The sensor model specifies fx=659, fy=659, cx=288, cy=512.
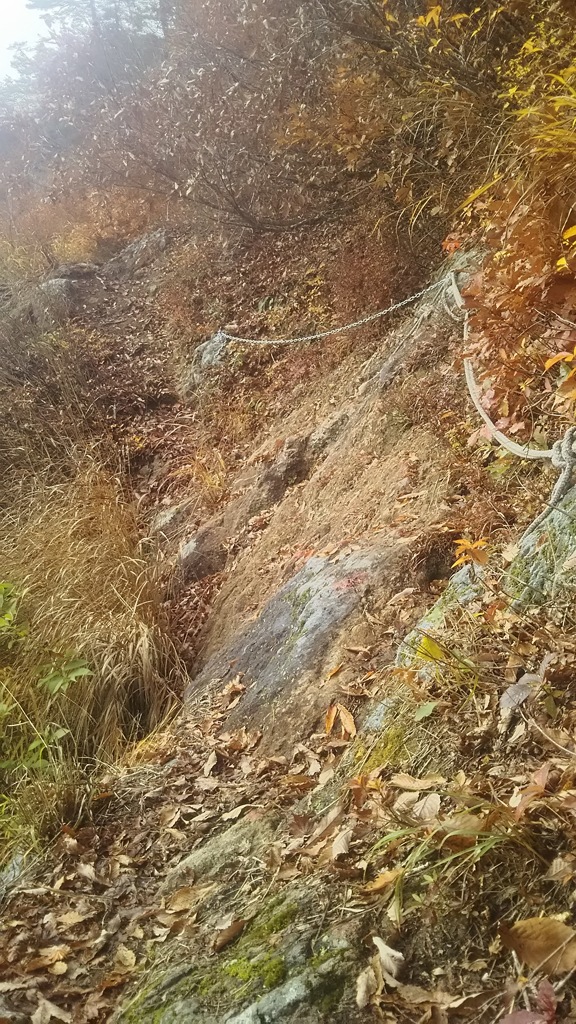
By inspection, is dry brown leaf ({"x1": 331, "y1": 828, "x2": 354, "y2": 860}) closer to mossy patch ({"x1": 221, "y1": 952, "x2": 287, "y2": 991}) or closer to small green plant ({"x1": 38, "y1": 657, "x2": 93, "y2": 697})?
mossy patch ({"x1": 221, "y1": 952, "x2": 287, "y2": 991})

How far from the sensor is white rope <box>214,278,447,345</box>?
4.89m

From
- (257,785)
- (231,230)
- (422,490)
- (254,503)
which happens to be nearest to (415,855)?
(257,785)

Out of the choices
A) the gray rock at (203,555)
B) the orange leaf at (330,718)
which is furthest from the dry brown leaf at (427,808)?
the gray rock at (203,555)

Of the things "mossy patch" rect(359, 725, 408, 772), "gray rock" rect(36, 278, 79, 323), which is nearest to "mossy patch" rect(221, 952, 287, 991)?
"mossy patch" rect(359, 725, 408, 772)

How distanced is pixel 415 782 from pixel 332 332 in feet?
14.6

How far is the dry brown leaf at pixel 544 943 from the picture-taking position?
1279 mm

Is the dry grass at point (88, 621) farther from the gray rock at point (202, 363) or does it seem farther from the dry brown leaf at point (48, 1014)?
the gray rock at point (202, 363)

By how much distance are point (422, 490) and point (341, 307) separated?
9.63 feet

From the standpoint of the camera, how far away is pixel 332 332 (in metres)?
5.71

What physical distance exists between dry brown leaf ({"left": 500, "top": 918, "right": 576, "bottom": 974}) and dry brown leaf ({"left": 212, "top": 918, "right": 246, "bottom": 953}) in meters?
0.86

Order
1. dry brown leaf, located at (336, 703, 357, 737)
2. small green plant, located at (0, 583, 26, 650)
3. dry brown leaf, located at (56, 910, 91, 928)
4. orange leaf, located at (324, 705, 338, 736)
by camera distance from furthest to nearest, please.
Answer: small green plant, located at (0, 583, 26, 650), orange leaf, located at (324, 705, 338, 736), dry brown leaf, located at (336, 703, 357, 737), dry brown leaf, located at (56, 910, 91, 928)

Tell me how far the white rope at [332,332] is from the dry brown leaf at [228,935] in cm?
399

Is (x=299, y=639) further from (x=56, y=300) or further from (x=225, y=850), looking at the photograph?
(x=56, y=300)

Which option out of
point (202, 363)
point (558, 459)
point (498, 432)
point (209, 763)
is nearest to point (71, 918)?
point (209, 763)
